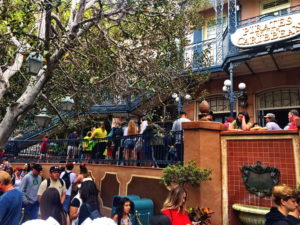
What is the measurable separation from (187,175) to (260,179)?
1.45 meters

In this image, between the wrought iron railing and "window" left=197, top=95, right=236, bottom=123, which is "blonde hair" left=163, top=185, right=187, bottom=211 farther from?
"window" left=197, top=95, right=236, bottom=123

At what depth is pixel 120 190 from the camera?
7996mm

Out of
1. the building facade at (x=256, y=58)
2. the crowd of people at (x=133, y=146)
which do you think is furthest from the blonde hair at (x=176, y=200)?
the building facade at (x=256, y=58)

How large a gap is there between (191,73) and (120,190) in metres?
6.05

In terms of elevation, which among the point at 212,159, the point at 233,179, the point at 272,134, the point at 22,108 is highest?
the point at 22,108

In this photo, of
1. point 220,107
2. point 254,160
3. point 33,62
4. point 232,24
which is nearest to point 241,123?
point 254,160

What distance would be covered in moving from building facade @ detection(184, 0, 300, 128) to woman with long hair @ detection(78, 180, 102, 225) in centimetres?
750

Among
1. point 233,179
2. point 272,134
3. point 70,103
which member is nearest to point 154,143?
point 233,179

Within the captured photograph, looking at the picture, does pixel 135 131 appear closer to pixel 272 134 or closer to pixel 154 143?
pixel 154 143

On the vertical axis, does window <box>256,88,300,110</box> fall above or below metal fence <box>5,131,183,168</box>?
above

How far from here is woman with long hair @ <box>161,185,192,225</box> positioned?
308cm

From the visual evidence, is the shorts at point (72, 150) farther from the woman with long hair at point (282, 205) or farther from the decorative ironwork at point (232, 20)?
the woman with long hair at point (282, 205)

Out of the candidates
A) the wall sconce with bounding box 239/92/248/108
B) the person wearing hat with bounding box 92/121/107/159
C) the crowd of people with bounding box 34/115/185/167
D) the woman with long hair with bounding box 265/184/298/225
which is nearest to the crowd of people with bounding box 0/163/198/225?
the woman with long hair with bounding box 265/184/298/225

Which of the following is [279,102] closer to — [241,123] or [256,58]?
[256,58]
